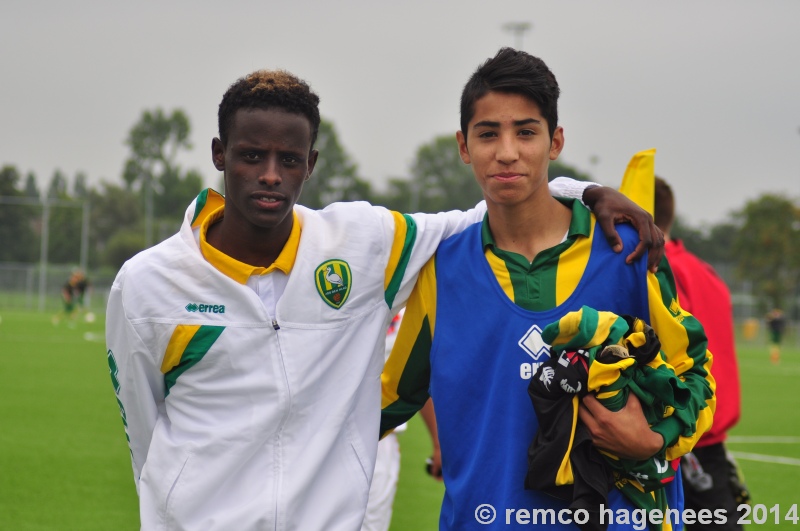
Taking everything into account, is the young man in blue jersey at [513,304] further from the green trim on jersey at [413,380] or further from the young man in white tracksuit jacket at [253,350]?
the young man in white tracksuit jacket at [253,350]

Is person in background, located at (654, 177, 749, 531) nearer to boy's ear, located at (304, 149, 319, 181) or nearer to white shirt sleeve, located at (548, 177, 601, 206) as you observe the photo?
white shirt sleeve, located at (548, 177, 601, 206)

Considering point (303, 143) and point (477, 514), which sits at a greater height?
point (303, 143)

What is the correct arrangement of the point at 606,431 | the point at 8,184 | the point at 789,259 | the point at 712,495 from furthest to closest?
1. the point at 8,184
2. the point at 789,259
3. the point at 712,495
4. the point at 606,431

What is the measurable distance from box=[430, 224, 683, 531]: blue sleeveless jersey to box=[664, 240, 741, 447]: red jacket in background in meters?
2.61

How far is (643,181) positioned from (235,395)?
1.87 metres

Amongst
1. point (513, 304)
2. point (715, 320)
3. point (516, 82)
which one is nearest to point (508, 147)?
point (516, 82)

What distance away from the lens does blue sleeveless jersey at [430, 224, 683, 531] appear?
10.7ft

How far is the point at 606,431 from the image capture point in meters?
3.06

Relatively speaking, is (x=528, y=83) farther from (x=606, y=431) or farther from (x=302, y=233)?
(x=606, y=431)

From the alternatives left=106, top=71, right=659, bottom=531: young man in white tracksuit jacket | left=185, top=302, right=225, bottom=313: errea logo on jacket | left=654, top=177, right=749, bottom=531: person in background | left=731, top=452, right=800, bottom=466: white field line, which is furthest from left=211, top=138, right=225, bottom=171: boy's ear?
left=731, top=452, right=800, bottom=466: white field line

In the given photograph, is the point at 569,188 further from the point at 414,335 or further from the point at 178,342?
the point at 178,342

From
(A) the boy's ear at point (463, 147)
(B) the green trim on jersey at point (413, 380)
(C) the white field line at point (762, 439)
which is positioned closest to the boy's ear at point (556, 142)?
(A) the boy's ear at point (463, 147)

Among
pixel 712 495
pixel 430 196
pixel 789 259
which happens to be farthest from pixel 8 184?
pixel 712 495

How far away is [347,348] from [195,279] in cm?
57
